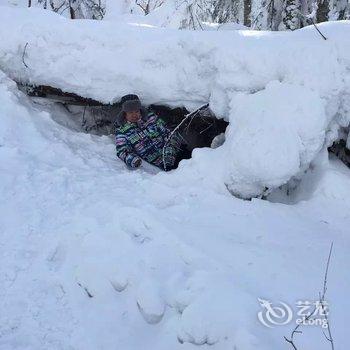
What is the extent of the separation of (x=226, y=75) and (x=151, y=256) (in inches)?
102

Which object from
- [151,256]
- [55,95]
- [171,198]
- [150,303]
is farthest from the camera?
[55,95]

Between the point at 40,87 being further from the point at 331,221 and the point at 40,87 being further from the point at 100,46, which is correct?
the point at 331,221

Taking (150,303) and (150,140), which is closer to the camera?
(150,303)

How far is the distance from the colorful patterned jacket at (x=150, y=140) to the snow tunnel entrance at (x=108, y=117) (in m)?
0.30

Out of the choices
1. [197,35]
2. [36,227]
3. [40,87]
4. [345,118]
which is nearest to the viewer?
[36,227]

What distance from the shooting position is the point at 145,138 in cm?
623

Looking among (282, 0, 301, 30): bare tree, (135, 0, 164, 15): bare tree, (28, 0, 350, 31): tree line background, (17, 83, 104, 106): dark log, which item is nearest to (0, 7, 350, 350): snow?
(17, 83, 104, 106): dark log

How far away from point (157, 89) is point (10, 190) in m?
2.36

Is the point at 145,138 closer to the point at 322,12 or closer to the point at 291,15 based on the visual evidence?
the point at 291,15

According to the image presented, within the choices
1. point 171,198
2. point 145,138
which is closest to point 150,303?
point 171,198

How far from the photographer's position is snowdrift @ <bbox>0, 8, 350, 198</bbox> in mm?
4867

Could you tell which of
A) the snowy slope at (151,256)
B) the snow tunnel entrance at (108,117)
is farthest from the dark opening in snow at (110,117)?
the snowy slope at (151,256)

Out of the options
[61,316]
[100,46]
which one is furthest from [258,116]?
[61,316]

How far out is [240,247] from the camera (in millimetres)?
3928
